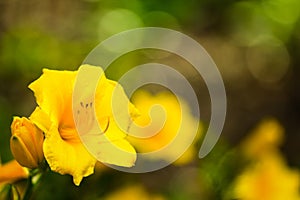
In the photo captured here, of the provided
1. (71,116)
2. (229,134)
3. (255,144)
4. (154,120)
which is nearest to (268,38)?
(229,134)

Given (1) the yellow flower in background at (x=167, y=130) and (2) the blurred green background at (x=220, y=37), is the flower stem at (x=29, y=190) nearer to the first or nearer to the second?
(1) the yellow flower in background at (x=167, y=130)

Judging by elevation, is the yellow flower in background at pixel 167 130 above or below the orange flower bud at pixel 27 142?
below

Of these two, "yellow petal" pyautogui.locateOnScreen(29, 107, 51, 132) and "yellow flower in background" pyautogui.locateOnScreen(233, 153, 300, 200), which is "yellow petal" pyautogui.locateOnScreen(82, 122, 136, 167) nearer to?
"yellow petal" pyautogui.locateOnScreen(29, 107, 51, 132)

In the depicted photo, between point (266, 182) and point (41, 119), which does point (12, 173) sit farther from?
point (266, 182)

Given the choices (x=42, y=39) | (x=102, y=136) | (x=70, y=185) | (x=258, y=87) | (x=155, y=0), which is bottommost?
(x=258, y=87)

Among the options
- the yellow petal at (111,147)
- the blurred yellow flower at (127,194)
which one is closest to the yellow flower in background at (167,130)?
the blurred yellow flower at (127,194)

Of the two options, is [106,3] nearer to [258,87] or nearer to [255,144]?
[258,87]
